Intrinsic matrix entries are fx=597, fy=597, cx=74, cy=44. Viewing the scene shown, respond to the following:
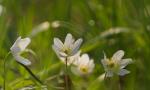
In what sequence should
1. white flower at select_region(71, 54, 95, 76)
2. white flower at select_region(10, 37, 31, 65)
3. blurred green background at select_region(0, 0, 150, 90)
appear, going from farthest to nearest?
blurred green background at select_region(0, 0, 150, 90), white flower at select_region(71, 54, 95, 76), white flower at select_region(10, 37, 31, 65)

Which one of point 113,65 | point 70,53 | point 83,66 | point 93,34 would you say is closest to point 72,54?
point 70,53

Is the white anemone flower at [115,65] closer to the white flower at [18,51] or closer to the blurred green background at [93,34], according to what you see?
the white flower at [18,51]

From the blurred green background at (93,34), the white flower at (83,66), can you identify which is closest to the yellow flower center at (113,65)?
the white flower at (83,66)

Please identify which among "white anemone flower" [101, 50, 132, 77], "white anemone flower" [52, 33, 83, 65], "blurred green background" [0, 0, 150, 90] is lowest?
"white anemone flower" [101, 50, 132, 77]

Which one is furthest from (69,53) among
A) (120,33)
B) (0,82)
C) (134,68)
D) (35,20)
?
(35,20)

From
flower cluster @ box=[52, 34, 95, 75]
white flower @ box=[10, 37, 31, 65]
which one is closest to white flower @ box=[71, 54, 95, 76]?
flower cluster @ box=[52, 34, 95, 75]

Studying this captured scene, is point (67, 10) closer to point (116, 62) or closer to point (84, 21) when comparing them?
point (84, 21)

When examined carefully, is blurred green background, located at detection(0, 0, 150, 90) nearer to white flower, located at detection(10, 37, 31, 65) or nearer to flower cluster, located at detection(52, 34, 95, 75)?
flower cluster, located at detection(52, 34, 95, 75)
